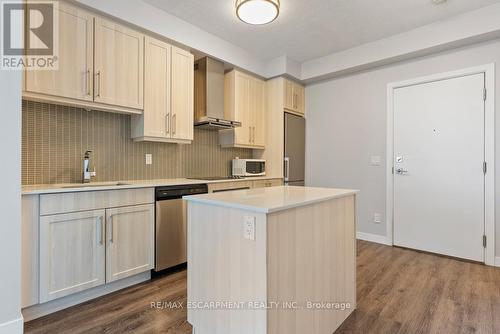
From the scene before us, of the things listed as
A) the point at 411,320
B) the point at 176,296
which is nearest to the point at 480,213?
the point at 411,320

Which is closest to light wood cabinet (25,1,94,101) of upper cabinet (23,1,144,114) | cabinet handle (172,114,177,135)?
upper cabinet (23,1,144,114)

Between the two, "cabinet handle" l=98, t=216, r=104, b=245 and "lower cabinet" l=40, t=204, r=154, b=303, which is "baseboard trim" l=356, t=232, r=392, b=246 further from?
"cabinet handle" l=98, t=216, r=104, b=245

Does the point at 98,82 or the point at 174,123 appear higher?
the point at 98,82

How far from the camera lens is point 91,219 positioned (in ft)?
6.91

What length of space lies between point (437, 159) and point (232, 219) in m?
3.06

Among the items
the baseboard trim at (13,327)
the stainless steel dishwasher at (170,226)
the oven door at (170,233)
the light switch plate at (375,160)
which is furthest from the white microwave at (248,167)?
the baseboard trim at (13,327)

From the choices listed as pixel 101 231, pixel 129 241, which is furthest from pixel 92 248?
pixel 129 241

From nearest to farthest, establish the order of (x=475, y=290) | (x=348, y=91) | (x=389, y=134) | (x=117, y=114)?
(x=475, y=290) → (x=117, y=114) → (x=389, y=134) → (x=348, y=91)

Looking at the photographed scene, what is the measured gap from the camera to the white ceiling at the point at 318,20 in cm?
270

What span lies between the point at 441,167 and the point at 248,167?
8.09 ft

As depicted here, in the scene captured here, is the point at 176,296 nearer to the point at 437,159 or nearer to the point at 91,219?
the point at 91,219

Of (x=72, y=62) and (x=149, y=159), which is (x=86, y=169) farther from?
(x=72, y=62)

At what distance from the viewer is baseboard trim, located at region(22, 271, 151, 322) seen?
74.3 inches

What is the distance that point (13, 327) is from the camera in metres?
1.67
